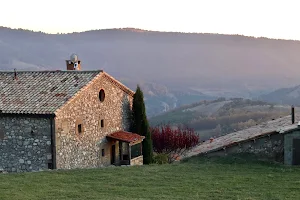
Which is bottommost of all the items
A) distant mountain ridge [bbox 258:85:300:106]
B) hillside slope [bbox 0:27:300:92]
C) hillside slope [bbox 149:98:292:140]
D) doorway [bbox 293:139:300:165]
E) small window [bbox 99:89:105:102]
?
hillside slope [bbox 149:98:292:140]

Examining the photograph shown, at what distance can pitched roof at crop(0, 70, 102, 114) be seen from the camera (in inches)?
901

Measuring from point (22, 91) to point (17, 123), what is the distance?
2791 millimetres

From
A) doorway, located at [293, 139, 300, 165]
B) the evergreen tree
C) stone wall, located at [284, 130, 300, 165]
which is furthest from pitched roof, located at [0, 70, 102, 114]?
doorway, located at [293, 139, 300, 165]

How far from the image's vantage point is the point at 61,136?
22.5 meters

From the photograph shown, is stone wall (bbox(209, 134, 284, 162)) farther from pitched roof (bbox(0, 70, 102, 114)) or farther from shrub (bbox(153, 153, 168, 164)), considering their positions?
shrub (bbox(153, 153, 168, 164))

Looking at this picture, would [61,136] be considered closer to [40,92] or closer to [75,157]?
[75,157]

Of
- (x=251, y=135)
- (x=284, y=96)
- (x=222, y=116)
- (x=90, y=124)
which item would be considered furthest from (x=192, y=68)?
(x=251, y=135)

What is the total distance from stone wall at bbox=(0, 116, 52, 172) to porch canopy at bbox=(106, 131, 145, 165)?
5.44 meters

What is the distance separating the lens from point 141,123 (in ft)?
98.9

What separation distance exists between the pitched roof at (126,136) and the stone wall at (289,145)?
32.0 feet

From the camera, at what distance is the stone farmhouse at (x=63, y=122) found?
2230 cm

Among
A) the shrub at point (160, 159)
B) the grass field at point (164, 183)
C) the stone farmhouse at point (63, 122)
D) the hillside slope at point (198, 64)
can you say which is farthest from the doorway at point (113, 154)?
the hillside slope at point (198, 64)

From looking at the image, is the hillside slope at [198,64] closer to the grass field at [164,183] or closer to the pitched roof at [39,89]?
the pitched roof at [39,89]

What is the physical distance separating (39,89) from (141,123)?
7.75 meters
